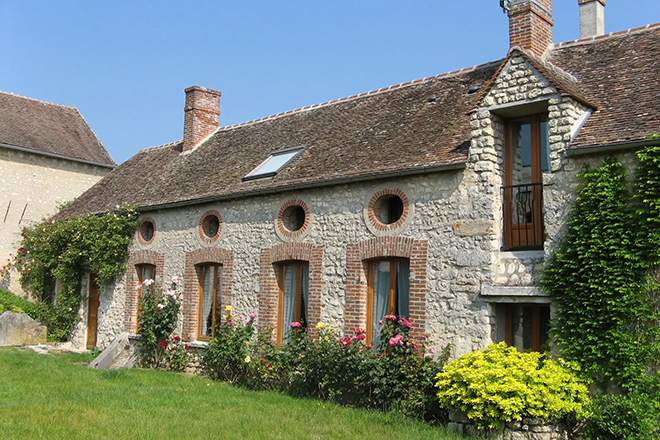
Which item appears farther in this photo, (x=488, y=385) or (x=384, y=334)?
(x=384, y=334)

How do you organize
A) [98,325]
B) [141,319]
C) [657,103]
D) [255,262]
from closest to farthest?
1. [657,103]
2. [255,262]
3. [141,319]
4. [98,325]

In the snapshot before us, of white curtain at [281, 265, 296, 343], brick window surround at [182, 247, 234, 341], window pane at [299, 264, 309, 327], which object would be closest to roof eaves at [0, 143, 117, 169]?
brick window surround at [182, 247, 234, 341]

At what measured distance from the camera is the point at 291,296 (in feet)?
40.8

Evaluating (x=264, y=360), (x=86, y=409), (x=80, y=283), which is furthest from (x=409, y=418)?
(x=80, y=283)

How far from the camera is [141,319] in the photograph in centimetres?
1438

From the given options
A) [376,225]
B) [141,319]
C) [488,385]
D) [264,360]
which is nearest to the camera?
[488,385]

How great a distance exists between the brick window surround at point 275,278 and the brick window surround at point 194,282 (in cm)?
114

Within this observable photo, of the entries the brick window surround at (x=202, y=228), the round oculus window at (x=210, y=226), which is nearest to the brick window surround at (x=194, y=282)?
the brick window surround at (x=202, y=228)

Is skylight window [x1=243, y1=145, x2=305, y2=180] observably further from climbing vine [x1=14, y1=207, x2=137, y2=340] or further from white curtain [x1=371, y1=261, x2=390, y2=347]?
climbing vine [x1=14, y1=207, x2=137, y2=340]

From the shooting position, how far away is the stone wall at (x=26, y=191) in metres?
20.5

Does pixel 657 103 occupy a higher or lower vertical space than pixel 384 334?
higher

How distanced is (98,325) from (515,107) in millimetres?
11737

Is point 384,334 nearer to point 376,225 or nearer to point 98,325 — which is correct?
point 376,225

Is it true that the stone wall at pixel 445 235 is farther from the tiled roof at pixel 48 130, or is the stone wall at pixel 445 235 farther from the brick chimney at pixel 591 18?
the tiled roof at pixel 48 130
